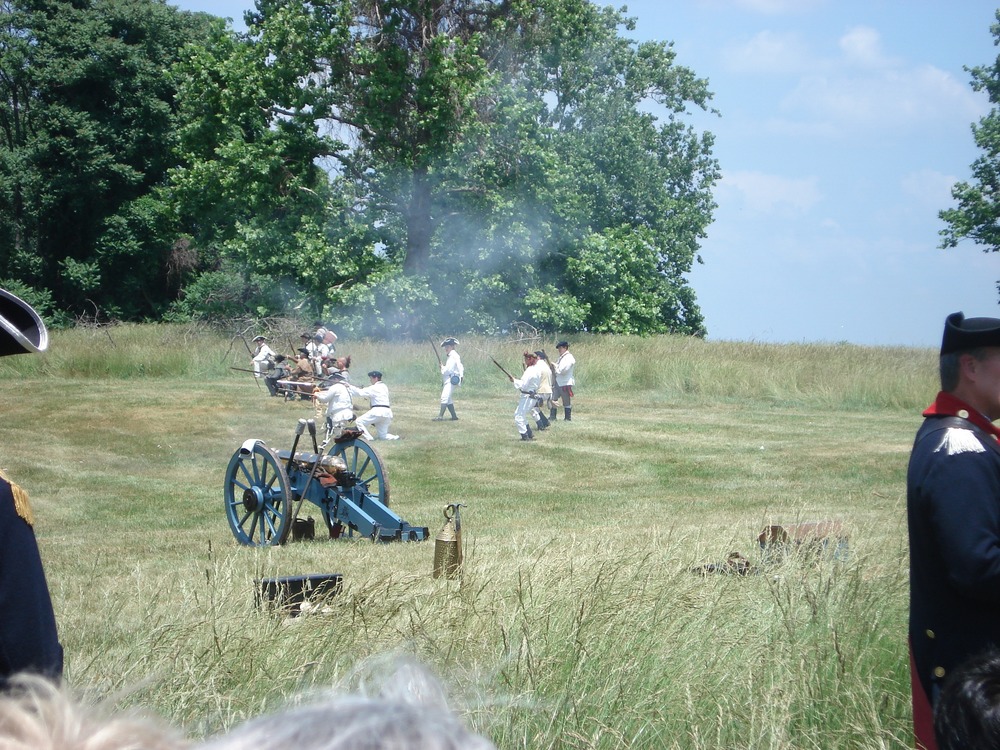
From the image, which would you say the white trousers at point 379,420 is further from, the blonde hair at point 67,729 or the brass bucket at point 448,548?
the blonde hair at point 67,729

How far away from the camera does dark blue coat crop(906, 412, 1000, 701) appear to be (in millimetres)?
2746

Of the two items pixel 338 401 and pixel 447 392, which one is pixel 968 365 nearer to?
pixel 338 401

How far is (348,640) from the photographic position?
405 cm

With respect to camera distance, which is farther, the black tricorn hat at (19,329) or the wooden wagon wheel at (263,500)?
the wooden wagon wheel at (263,500)

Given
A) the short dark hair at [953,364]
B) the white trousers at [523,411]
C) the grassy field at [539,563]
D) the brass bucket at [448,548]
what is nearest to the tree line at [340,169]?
the grassy field at [539,563]

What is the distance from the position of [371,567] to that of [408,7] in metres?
25.5

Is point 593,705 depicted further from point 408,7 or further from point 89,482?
point 408,7

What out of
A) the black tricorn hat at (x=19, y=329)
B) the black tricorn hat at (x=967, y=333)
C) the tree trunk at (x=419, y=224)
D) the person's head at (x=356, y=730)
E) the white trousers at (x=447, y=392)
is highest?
the tree trunk at (x=419, y=224)

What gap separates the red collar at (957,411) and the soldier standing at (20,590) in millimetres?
2094

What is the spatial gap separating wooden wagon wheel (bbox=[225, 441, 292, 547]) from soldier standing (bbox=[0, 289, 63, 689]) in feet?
25.0

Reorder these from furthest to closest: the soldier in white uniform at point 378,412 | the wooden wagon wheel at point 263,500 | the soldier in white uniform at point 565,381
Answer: the soldier in white uniform at point 565,381, the soldier in white uniform at point 378,412, the wooden wagon wheel at point 263,500

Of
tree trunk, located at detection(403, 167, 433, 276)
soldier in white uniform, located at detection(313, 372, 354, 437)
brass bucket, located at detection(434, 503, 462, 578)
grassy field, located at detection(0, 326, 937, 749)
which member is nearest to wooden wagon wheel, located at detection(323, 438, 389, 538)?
grassy field, located at detection(0, 326, 937, 749)

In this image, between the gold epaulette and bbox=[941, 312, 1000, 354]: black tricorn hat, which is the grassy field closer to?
the gold epaulette

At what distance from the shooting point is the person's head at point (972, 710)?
1.98 meters
